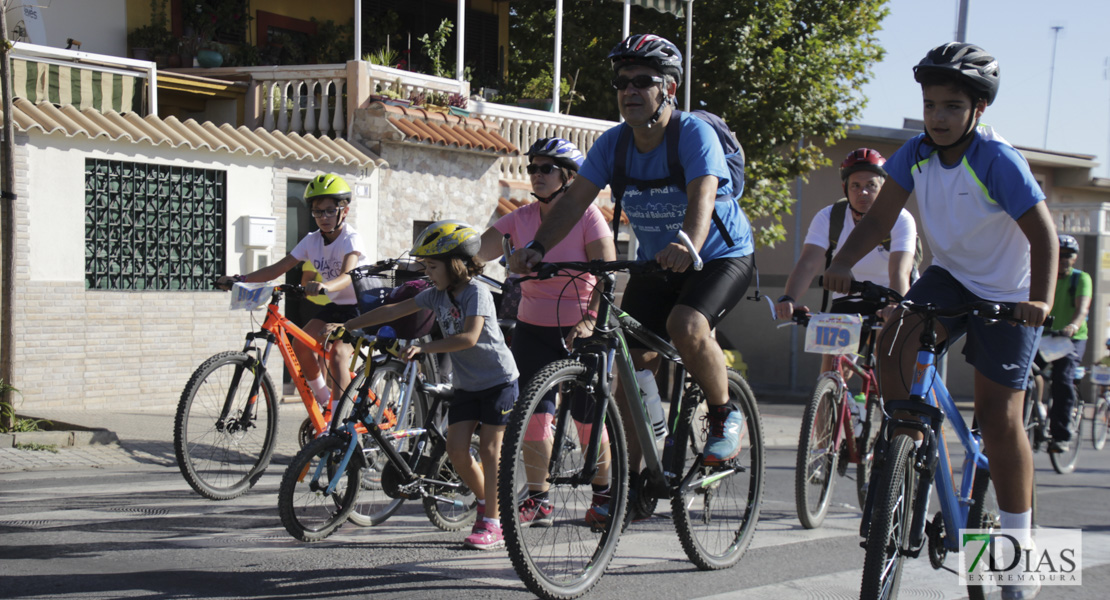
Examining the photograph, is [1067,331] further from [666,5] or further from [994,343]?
[666,5]

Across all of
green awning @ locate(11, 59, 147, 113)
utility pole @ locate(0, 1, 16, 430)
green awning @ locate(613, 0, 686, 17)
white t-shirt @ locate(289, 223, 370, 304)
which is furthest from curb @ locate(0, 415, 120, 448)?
green awning @ locate(613, 0, 686, 17)

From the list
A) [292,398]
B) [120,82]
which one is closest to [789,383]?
[292,398]

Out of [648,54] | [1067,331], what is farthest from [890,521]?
[1067,331]

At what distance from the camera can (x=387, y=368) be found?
19.6 ft

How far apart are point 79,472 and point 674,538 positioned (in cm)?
438

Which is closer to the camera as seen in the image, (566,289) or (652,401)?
(652,401)

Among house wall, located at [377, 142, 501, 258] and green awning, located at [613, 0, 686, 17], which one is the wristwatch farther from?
green awning, located at [613, 0, 686, 17]

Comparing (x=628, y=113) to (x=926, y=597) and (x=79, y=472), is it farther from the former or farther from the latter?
(x=79, y=472)

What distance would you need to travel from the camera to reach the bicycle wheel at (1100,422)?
1245 centimetres

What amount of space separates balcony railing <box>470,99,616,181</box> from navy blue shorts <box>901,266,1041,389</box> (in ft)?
41.1

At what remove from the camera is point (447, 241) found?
18.1 feet

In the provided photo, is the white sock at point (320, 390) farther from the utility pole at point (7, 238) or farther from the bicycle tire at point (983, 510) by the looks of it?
the bicycle tire at point (983, 510)

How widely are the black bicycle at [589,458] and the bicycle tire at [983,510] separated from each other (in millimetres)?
1074

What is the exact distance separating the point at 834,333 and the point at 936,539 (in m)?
2.23
